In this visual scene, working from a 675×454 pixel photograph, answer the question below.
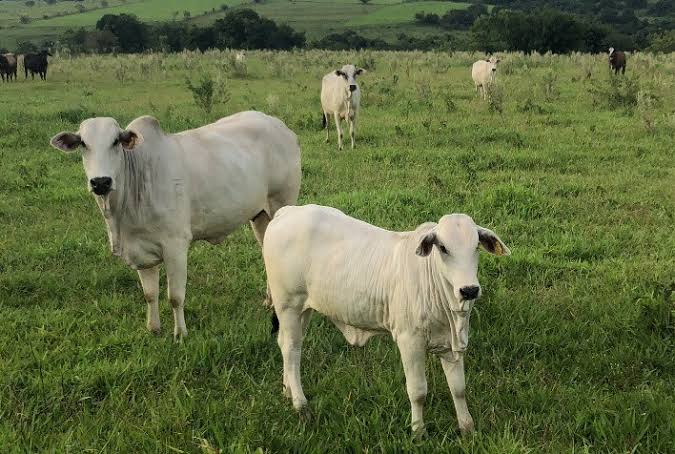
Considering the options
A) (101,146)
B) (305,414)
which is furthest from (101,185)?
(305,414)

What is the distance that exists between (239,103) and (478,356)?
14.1m

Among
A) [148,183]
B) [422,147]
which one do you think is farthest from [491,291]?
[422,147]

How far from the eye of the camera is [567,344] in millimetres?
4434

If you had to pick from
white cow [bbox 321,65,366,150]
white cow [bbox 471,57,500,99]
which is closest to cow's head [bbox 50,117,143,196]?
white cow [bbox 321,65,366,150]

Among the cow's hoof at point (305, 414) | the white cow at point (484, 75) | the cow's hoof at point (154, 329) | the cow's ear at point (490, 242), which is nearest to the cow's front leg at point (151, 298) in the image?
the cow's hoof at point (154, 329)

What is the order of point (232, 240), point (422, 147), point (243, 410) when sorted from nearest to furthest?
1. point (243, 410)
2. point (232, 240)
3. point (422, 147)

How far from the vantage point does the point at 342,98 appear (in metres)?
12.5

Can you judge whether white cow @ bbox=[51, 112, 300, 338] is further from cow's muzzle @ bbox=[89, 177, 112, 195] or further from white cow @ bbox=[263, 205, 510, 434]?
white cow @ bbox=[263, 205, 510, 434]

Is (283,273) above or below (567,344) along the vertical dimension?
above

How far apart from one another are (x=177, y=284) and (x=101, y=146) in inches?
46.9

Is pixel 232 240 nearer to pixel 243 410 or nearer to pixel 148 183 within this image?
pixel 148 183

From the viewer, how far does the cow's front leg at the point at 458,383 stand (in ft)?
10.9

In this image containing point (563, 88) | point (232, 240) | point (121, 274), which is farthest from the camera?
point (563, 88)

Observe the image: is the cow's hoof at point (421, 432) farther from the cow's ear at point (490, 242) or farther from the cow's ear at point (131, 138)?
the cow's ear at point (131, 138)
